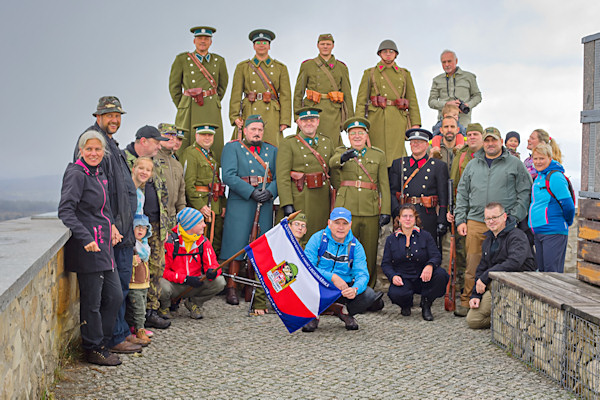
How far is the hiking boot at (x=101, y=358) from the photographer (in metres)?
4.39

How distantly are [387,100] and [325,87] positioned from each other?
2.69 ft

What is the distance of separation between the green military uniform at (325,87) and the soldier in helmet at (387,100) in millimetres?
247

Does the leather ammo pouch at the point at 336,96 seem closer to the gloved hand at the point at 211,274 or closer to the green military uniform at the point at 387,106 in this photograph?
the green military uniform at the point at 387,106

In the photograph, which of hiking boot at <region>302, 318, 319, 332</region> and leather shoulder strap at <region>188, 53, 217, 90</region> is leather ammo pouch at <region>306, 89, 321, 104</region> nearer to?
leather shoulder strap at <region>188, 53, 217, 90</region>

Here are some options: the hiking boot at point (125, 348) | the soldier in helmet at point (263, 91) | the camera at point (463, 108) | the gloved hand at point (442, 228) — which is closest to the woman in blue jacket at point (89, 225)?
the hiking boot at point (125, 348)

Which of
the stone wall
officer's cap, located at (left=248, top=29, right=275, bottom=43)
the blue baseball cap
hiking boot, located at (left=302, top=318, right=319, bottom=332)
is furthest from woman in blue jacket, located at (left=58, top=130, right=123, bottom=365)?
officer's cap, located at (left=248, top=29, right=275, bottom=43)

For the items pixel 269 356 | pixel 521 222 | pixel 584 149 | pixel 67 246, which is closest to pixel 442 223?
pixel 521 222

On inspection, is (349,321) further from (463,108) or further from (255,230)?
(463,108)

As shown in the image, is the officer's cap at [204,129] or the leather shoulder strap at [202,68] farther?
the leather shoulder strap at [202,68]

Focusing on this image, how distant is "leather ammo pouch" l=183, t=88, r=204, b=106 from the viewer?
7.87 meters

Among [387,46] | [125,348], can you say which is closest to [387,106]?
[387,46]

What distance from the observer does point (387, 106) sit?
8.00 m

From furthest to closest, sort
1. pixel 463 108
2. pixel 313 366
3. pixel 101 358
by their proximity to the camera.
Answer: pixel 463 108
pixel 313 366
pixel 101 358

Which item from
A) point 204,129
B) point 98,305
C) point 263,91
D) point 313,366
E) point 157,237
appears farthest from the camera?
point 263,91
